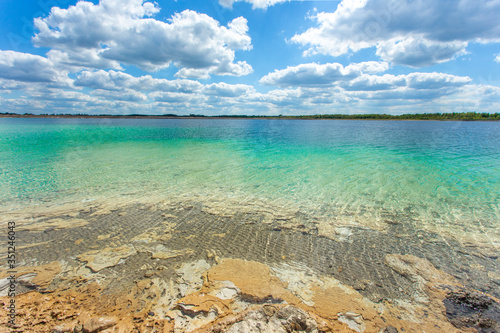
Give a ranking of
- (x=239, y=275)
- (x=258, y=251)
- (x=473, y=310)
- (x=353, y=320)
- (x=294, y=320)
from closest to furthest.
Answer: (x=294, y=320)
(x=353, y=320)
(x=473, y=310)
(x=239, y=275)
(x=258, y=251)

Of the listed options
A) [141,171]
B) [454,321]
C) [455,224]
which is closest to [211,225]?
[454,321]

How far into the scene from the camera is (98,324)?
3131 millimetres

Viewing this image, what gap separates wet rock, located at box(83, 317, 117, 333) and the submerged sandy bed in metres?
0.01

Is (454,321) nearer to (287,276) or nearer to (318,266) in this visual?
(318,266)

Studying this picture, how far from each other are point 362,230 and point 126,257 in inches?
244

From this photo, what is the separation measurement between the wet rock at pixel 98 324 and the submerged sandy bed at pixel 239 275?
1 cm

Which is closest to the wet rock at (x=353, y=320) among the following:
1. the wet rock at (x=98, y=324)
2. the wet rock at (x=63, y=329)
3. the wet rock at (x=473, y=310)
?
the wet rock at (x=473, y=310)

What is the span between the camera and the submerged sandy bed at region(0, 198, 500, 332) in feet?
11.0

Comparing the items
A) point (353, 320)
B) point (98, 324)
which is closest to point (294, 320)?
point (353, 320)

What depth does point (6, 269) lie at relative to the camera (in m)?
4.54

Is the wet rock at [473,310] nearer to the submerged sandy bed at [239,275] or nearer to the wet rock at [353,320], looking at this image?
the submerged sandy bed at [239,275]

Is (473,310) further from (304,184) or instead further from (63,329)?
(304,184)

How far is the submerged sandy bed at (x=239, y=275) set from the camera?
334 centimetres

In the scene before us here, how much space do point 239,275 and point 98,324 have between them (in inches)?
90.7
